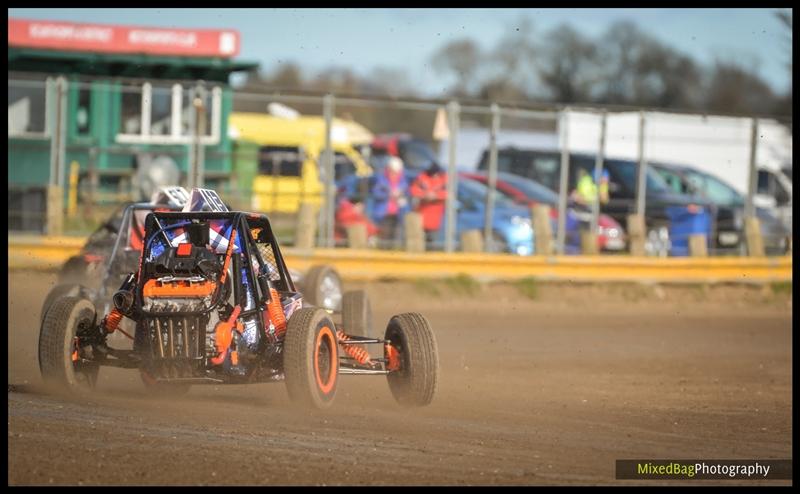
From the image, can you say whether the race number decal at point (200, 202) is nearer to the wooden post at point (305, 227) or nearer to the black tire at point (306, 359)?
the black tire at point (306, 359)

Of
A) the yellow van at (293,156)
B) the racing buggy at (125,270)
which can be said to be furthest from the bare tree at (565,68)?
the racing buggy at (125,270)

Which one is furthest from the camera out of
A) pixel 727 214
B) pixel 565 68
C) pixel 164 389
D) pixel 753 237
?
pixel 565 68

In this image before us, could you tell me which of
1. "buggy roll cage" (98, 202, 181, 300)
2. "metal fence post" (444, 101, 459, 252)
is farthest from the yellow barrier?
"buggy roll cage" (98, 202, 181, 300)

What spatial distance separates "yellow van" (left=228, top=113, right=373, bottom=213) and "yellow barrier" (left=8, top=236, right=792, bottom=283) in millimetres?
1097

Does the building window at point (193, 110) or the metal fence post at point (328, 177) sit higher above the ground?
the building window at point (193, 110)

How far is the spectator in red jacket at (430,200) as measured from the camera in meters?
18.7

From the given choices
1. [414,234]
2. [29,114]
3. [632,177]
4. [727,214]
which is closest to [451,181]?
[414,234]

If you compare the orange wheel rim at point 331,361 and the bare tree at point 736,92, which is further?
the bare tree at point 736,92

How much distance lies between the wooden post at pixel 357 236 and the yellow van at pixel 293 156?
23.1 inches

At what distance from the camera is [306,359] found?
8.59 meters

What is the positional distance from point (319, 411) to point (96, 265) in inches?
178

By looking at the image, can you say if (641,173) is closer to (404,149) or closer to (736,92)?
(404,149)

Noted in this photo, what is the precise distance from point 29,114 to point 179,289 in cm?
1046
